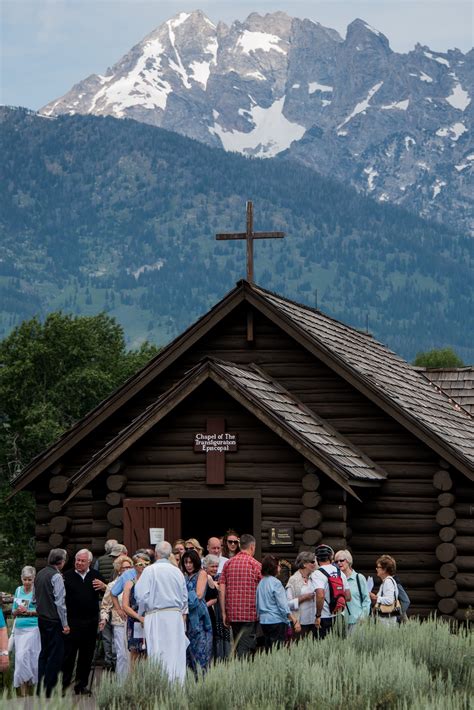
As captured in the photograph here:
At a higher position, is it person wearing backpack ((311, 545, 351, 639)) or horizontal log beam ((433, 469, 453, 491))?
horizontal log beam ((433, 469, 453, 491))

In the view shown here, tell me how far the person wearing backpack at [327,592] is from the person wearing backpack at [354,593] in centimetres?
24

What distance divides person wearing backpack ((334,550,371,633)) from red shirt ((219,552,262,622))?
1326 mm

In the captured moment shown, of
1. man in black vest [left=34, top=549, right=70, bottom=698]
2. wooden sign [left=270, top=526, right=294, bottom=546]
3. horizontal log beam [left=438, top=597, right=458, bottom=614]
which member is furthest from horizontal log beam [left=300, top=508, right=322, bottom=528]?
man in black vest [left=34, top=549, right=70, bottom=698]

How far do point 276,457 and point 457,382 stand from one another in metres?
10.2

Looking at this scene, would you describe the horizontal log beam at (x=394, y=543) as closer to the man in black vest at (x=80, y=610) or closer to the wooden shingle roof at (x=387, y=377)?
the wooden shingle roof at (x=387, y=377)

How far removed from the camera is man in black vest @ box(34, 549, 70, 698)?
1648 cm

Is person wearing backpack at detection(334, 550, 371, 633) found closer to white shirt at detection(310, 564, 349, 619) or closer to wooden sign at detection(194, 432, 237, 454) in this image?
white shirt at detection(310, 564, 349, 619)

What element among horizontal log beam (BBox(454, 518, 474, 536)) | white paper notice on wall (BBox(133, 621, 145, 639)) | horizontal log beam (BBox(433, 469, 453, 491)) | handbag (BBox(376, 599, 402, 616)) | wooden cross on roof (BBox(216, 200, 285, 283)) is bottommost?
white paper notice on wall (BBox(133, 621, 145, 639))

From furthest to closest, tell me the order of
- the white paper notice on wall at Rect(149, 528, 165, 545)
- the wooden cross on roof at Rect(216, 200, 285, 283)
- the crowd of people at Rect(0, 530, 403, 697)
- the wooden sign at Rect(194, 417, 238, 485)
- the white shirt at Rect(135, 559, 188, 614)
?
the wooden cross on roof at Rect(216, 200, 285, 283), the wooden sign at Rect(194, 417, 238, 485), the white paper notice on wall at Rect(149, 528, 165, 545), the crowd of people at Rect(0, 530, 403, 697), the white shirt at Rect(135, 559, 188, 614)

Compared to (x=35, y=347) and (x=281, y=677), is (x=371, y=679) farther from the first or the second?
(x=35, y=347)

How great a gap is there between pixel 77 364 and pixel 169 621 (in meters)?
49.9

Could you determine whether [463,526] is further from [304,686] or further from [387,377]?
[304,686]

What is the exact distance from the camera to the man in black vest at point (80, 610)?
1733cm

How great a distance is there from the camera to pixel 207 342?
2467cm
